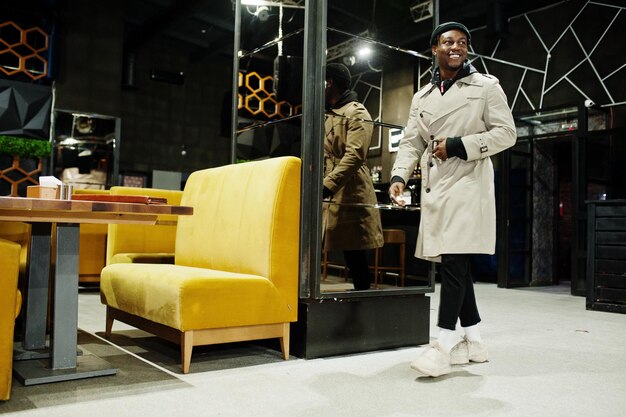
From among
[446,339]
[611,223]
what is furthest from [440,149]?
[611,223]

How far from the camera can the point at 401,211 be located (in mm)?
3449

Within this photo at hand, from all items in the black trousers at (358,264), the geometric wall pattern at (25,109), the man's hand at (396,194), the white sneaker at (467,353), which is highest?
the geometric wall pattern at (25,109)

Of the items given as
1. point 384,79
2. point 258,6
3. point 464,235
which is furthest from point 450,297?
point 258,6

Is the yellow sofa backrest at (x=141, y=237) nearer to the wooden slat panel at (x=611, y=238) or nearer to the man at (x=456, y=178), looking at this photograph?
the man at (x=456, y=178)

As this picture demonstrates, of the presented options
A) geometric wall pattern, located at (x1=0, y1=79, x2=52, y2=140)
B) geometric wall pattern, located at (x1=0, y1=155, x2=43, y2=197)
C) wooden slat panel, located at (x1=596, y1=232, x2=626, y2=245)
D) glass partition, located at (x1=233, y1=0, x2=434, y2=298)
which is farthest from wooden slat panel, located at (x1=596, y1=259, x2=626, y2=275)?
geometric wall pattern, located at (x1=0, y1=79, x2=52, y2=140)

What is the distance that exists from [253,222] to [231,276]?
0.33m

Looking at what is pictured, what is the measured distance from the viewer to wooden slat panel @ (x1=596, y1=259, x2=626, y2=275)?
5.12 meters

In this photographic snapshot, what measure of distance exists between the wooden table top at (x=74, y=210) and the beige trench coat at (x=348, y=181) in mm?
967

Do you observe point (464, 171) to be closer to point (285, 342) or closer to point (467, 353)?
point (467, 353)

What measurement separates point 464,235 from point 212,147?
11.0 m

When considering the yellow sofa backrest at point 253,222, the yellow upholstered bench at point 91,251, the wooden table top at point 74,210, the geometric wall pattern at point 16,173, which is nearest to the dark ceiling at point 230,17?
the yellow sofa backrest at point 253,222

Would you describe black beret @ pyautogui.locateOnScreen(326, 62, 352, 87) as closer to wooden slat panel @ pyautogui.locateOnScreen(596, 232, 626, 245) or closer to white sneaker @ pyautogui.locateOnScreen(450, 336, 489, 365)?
white sneaker @ pyautogui.locateOnScreen(450, 336, 489, 365)

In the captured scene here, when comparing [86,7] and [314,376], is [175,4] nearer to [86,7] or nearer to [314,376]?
[86,7]

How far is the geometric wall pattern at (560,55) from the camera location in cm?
713
